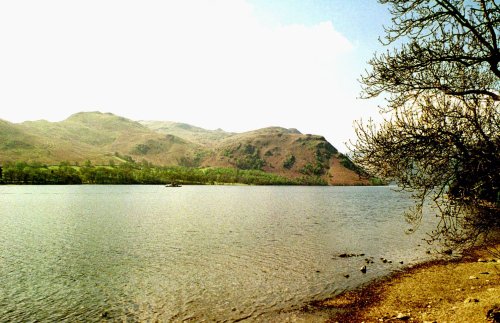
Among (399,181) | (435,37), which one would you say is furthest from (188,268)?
(435,37)

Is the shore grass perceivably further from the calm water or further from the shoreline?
the calm water

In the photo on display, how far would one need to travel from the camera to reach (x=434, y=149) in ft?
41.2

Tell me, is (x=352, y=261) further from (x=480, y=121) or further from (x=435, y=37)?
(x=435, y=37)

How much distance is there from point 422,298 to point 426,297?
393mm

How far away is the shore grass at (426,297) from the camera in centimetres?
1664

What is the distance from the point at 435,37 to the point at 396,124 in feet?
12.0

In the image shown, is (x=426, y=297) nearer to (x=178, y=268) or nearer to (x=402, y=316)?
(x=402, y=316)

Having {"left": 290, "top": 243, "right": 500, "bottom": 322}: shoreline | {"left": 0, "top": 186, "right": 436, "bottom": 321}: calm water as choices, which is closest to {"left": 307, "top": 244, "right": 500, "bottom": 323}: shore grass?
{"left": 290, "top": 243, "right": 500, "bottom": 322}: shoreline

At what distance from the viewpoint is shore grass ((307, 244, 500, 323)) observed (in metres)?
16.6

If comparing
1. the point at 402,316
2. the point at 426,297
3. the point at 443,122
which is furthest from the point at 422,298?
the point at 443,122

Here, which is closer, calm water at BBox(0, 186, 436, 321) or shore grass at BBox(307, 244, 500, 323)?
shore grass at BBox(307, 244, 500, 323)

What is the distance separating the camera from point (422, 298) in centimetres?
2120

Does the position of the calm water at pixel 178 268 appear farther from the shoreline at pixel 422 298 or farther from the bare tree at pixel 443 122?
the bare tree at pixel 443 122

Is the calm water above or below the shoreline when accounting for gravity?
below
